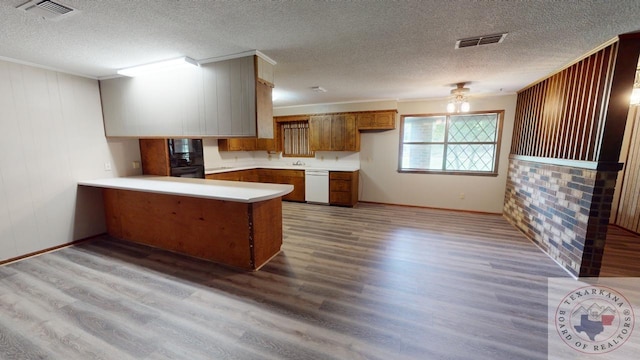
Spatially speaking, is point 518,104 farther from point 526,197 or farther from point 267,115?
point 267,115

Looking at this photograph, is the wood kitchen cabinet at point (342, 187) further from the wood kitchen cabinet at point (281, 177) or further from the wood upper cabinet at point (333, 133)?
the wood kitchen cabinet at point (281, 177)

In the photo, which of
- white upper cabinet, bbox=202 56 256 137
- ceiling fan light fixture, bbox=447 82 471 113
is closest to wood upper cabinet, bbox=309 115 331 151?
ceiling fan light fixture, bbox=447 82 471 113

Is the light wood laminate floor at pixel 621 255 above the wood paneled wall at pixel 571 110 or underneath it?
underneath

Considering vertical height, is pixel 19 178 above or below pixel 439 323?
above

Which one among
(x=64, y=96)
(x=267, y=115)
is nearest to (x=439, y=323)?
(x=267, y=115)

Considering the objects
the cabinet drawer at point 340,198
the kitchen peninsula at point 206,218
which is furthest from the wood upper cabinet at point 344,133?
the kitchen peninsula at point 206,218

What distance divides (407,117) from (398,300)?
4165 mm

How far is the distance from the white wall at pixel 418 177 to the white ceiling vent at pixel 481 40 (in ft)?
9.47

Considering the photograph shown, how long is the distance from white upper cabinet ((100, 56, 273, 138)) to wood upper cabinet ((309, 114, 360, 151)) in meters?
2.94

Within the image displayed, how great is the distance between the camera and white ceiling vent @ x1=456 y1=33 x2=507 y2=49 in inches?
84.4

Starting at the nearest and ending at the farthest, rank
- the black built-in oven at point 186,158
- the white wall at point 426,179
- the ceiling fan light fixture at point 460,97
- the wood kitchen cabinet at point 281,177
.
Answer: the ceiling fan light fixture at point 460,97, the black built-in oven at point 186,158, the white wall at point 426,179, the wood kitchen cabinet at point 281,177

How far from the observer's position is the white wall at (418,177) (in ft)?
15.5

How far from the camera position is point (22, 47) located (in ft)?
7.79

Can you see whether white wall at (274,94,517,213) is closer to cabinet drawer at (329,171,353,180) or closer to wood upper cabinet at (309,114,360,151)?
wood upper cabinet at (309,114,360,151)
